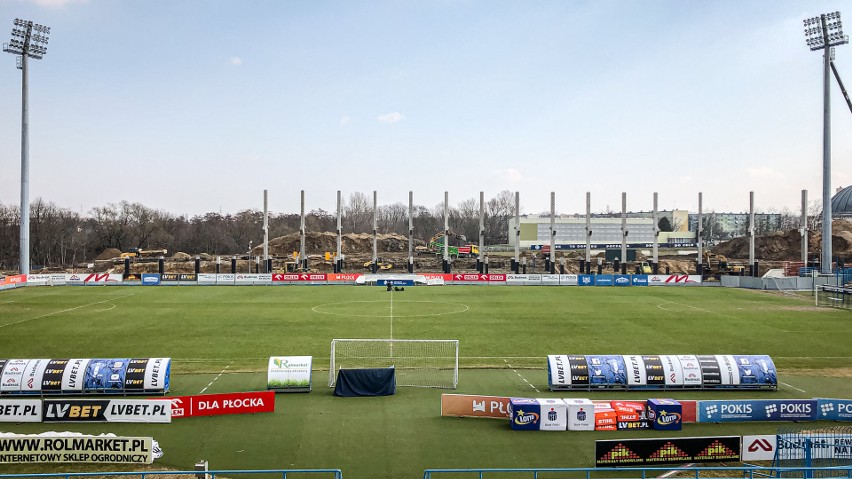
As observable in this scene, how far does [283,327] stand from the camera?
44.1m

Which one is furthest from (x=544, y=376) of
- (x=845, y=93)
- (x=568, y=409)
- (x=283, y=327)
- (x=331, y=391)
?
(x=845, y=93)

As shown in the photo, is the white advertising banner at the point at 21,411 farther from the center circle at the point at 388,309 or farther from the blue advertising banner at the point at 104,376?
the center circle at the point at 388,309

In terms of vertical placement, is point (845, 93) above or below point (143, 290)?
above

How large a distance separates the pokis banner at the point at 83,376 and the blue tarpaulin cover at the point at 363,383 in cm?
784

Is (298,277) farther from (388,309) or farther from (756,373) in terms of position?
(756,373)

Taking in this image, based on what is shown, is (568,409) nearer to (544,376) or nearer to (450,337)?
(544,376)

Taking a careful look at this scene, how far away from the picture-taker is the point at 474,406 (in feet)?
77.5

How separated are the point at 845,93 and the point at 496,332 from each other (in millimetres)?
54892

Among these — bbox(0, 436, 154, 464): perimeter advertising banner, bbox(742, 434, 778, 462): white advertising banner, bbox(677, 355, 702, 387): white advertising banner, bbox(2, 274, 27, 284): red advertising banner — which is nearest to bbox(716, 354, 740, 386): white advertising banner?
bbox(677, 355, 702, 387): white advertising banner

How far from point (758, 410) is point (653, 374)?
483cm

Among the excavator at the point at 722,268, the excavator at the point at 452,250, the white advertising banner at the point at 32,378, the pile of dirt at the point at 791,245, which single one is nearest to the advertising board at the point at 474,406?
the white advertising banner at the point at 32,378

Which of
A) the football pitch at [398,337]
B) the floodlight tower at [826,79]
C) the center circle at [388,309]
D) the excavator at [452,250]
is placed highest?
the floodlight tower at [826,79]

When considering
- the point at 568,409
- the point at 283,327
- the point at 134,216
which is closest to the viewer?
the point at 568,409

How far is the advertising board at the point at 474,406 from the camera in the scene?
2347 centimetres
